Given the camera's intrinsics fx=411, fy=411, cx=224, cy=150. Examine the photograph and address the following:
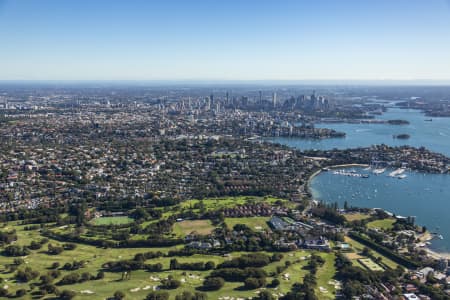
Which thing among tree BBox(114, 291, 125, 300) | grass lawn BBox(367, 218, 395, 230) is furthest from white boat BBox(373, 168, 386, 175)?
tree BBox(114, 291, 125, 300)

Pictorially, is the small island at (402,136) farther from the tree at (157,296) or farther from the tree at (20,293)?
the tree at (20,293)

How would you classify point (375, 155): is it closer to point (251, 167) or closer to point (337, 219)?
point (251, 167)

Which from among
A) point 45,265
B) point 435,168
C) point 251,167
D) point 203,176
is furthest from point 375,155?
point 45,265

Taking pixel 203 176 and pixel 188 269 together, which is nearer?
pixel 188 269

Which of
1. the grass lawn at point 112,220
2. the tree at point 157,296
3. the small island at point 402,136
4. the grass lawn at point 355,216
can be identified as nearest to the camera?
the tree at point 157,296

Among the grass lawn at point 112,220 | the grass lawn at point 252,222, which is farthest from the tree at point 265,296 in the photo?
the grass lawn at point 112,220

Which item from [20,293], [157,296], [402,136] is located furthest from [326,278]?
[402,136]
